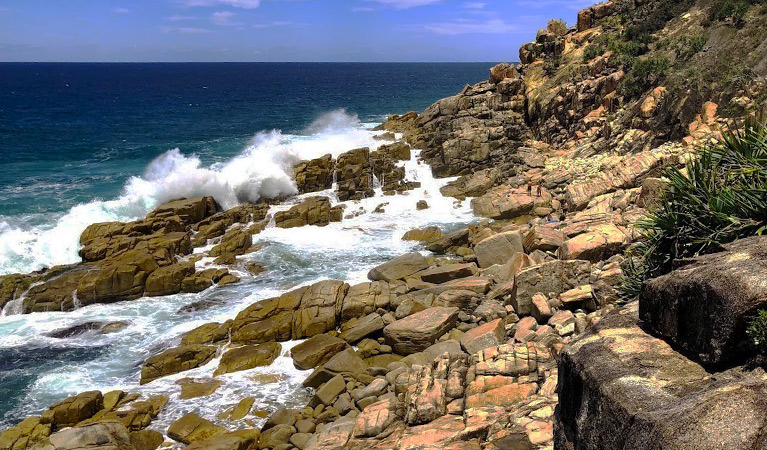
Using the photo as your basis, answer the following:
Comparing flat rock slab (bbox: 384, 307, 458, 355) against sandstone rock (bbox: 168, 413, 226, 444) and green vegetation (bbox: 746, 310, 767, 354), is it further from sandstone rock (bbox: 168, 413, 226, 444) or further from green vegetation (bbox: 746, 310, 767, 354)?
green vegetation (bbox: 746, 310, 767, 354)

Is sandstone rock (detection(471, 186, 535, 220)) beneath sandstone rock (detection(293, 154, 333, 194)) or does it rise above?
beneath

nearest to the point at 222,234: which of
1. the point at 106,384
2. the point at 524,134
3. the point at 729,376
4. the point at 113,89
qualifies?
the point at 106,384

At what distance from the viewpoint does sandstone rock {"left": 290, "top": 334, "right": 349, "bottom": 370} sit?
50.6ft

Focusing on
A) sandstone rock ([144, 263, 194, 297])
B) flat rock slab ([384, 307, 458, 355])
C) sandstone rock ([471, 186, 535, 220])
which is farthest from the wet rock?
sandstone rock ([471, 186, 535, 220])

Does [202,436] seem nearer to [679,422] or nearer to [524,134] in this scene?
[679,422]

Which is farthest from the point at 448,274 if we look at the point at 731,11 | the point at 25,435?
the point at 731,11

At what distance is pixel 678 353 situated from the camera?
582 centimetres

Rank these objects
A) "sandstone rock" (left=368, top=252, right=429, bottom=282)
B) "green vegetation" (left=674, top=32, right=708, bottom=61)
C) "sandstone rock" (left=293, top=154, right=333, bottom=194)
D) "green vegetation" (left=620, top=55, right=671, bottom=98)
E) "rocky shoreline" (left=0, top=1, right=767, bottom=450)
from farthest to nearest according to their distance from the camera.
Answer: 1. "sandstone rock" (left=293, top=154, right=333, bottom=194)
2. "green vegetation" (left=620, top=55, right=671, bottom=98)
3. "green vegetation" (left=674, top=32, right=708, bottom=61)
4. "sandstone rock" (left=368, top=252, right=429, bottom=282)
5. "rocky shoreline" (left=0, top=1, right=767, bottom=450)

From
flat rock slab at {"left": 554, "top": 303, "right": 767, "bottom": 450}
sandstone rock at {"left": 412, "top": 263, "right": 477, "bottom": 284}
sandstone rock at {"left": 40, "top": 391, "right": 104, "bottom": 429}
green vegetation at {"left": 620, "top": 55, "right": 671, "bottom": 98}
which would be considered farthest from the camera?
green vegetation at {"left": 620, "top": 55, "right": 671, "bottom": 98}

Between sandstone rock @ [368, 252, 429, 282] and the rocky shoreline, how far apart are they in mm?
90

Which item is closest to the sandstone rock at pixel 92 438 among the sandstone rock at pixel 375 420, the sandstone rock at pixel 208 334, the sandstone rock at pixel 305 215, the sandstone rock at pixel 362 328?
the sandstone rock at pixel 208 334

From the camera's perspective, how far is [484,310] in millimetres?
15680

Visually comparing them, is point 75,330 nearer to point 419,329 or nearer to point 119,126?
point 419,329

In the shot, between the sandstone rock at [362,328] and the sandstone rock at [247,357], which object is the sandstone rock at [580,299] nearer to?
the sandstone rock at [362,328]
